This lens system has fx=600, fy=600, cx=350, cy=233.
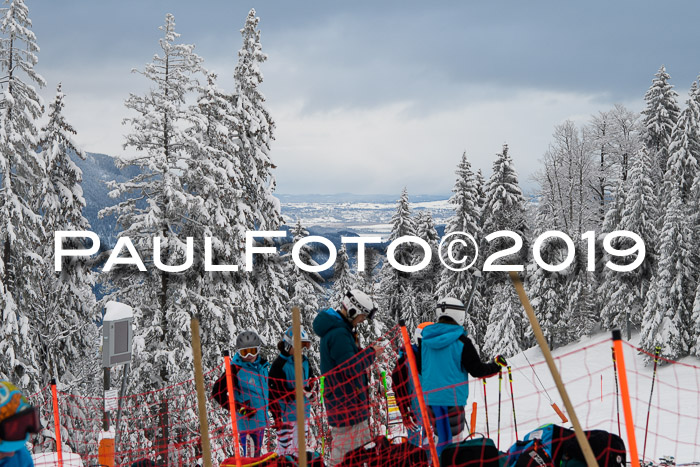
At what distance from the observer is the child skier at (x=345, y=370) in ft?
19.3

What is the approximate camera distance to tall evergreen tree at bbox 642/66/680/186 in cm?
3509


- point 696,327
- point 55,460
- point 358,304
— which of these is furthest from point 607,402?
point 55,460

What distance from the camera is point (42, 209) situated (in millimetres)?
18344

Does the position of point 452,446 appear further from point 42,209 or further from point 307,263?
point 307,263

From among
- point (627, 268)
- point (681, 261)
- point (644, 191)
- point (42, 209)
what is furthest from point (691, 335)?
point (42, 209)

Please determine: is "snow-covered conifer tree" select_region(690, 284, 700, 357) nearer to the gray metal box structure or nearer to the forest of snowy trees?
the forest of snowy trees

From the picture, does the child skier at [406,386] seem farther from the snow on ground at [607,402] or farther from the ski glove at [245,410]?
the snow on ground at [607,402]

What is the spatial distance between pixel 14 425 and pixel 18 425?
0.02 metres

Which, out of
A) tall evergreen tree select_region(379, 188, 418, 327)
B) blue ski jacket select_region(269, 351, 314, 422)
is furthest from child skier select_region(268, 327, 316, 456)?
tall evergreen tree select_region(379, 188, 418, 327)

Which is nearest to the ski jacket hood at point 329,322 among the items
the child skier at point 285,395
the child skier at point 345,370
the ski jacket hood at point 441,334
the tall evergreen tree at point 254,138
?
the child skier at point 345,370

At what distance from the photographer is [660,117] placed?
35.2 metres

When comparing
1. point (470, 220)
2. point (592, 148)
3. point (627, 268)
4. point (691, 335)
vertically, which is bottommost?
point (691, 335)

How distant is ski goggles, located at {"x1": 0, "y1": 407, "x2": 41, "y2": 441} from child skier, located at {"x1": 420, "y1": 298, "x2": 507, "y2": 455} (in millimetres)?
4033

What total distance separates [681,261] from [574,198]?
14793mm
